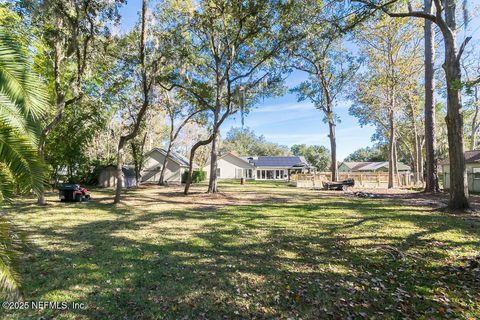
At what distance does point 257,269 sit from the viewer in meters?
4.54

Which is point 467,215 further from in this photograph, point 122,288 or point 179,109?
point 179,109

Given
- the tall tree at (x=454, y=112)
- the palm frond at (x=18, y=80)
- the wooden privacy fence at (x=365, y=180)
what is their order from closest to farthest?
the palm frond at (x=18, y=80)
the tall tree at (x=454, y=112)
the wooden privacy fence at (x=365, y=180)

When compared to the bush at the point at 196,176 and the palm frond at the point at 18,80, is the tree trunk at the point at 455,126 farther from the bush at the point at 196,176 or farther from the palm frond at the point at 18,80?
the bush at the point at 196,176

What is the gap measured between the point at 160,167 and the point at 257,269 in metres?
28.8

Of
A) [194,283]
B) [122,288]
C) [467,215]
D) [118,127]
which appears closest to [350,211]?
[467,215]

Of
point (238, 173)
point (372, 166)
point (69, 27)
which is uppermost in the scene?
point (69, 27)

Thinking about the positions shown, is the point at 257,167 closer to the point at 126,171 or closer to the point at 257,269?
the point at 126,171

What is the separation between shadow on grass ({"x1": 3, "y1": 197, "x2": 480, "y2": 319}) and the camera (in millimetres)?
3428

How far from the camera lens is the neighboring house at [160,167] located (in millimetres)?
30797

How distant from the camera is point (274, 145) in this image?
78062 millimetres

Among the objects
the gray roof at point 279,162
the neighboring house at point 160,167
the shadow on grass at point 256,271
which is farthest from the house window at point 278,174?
the shadow on grass at point 256,271

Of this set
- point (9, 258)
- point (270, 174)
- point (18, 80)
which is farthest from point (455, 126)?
point (270, 174)

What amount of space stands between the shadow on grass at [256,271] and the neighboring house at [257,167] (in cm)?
3677

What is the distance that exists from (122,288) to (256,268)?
7.42ft
